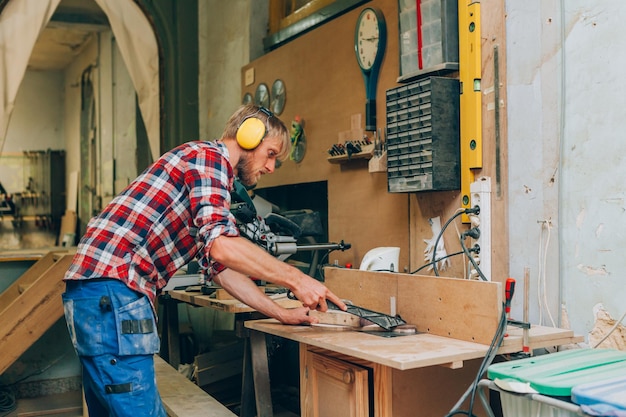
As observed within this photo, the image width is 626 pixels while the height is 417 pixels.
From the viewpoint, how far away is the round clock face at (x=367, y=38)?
293 centimetres

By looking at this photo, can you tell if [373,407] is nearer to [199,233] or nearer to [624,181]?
[199,233]

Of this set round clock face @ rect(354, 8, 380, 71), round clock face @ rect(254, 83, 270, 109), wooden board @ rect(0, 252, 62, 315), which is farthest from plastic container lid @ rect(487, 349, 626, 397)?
wooden board @ rect(0, 252, 62, 315)

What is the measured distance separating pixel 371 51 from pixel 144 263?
158cm

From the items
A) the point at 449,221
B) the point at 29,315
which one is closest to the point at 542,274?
the point at 449,221

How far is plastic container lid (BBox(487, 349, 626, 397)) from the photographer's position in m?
1.46

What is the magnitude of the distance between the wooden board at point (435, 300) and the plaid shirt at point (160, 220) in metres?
0.64

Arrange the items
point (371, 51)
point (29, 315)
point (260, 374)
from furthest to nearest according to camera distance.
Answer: point (29, 315), point (371, 51), point (260, 374)

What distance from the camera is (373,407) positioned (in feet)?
6.56

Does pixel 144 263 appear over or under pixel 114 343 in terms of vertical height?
over

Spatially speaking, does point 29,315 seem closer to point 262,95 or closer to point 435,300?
point 262,95

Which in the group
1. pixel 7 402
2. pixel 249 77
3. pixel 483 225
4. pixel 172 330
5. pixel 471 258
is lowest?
pixel 7 402

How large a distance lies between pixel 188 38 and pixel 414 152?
305cm

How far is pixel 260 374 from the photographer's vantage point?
2.57 meters

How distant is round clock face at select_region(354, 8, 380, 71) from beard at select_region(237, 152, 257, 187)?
1.05 m
